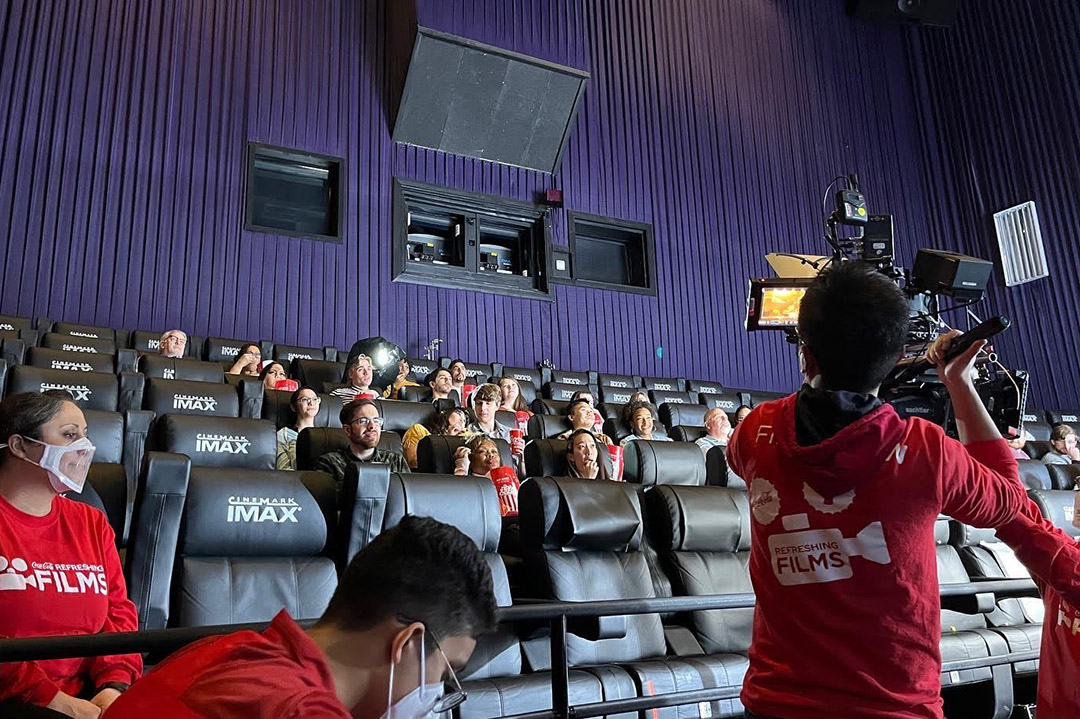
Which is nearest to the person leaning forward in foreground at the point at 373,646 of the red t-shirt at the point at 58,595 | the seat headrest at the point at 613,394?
the red t-shirt at the point at 58,595

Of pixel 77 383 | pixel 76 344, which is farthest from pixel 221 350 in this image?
pixel 77 383

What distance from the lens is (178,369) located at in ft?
15.0

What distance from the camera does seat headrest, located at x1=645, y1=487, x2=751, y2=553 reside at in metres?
2.71

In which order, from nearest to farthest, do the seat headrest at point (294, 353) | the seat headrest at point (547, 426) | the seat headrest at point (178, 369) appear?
the seat headrest at point (178, 369) → the seat headrest at point (547, 426) → the seat headrest at point (294, 353)

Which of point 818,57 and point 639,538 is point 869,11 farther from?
point 639,538

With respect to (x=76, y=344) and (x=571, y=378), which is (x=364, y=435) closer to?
(x=76, y=344)

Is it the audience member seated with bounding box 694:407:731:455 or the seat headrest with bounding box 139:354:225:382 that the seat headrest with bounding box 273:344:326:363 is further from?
the audience member seated with bounding box 694:407:731:455

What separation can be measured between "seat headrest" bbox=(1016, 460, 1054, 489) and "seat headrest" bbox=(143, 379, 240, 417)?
12.1 ft

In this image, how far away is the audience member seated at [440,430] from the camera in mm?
4012

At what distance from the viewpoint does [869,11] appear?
31.9 ft

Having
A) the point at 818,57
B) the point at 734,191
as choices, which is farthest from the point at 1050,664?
the point at 818,57

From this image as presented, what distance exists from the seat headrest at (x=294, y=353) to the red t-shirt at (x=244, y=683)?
5.41 m

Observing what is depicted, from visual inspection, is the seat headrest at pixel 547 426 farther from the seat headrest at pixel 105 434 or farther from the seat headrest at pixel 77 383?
the seat headrest at pixel 105 434

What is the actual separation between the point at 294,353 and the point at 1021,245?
7620mm
